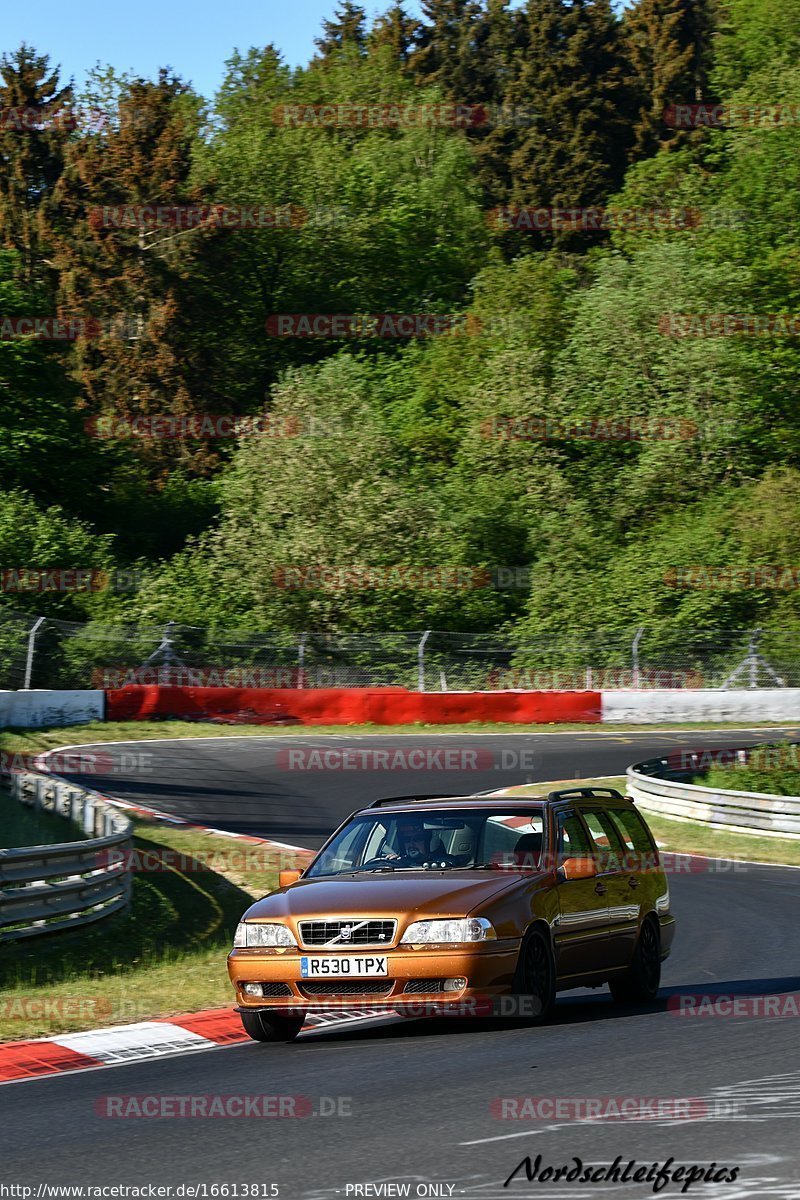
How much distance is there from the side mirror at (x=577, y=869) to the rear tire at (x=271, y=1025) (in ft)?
5.94

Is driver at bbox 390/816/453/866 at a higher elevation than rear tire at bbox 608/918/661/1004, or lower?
higher

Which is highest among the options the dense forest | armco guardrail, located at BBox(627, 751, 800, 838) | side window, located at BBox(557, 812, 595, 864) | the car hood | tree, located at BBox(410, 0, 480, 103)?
tree, located at BBox(410, 0, 480, 103)

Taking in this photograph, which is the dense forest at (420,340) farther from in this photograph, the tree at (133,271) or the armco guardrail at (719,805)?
the armco guardrail at (719,805)

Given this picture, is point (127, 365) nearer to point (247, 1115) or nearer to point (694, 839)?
point (694, 839)

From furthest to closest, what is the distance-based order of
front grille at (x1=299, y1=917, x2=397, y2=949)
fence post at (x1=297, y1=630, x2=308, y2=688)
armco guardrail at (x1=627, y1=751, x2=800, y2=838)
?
fence post at (x1=297, y1=630, x2=308, y2=688)
armco guardrail at (x1=627, y1=751, x2=800, y2=838)
front grille at (x1=299, y1=917, x2=397, y2=949)

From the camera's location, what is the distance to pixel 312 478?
44.7 metres

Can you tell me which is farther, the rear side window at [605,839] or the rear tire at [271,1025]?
the rear side window at [605,839]

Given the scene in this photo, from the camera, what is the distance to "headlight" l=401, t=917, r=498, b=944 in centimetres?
896

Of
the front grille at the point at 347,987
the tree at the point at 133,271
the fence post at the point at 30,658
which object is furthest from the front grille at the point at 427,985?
the tree at the point at 133,271

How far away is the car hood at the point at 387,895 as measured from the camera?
911 centimetres

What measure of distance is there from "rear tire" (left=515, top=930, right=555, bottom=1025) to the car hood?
375 mm

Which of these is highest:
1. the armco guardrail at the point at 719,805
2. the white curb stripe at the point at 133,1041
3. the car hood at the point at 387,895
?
the car hood at the point at 387,895

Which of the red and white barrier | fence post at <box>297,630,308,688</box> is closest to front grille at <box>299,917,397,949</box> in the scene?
the red and white barrier

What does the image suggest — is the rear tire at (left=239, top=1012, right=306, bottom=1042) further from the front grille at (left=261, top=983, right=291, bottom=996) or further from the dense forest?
the dense forest
